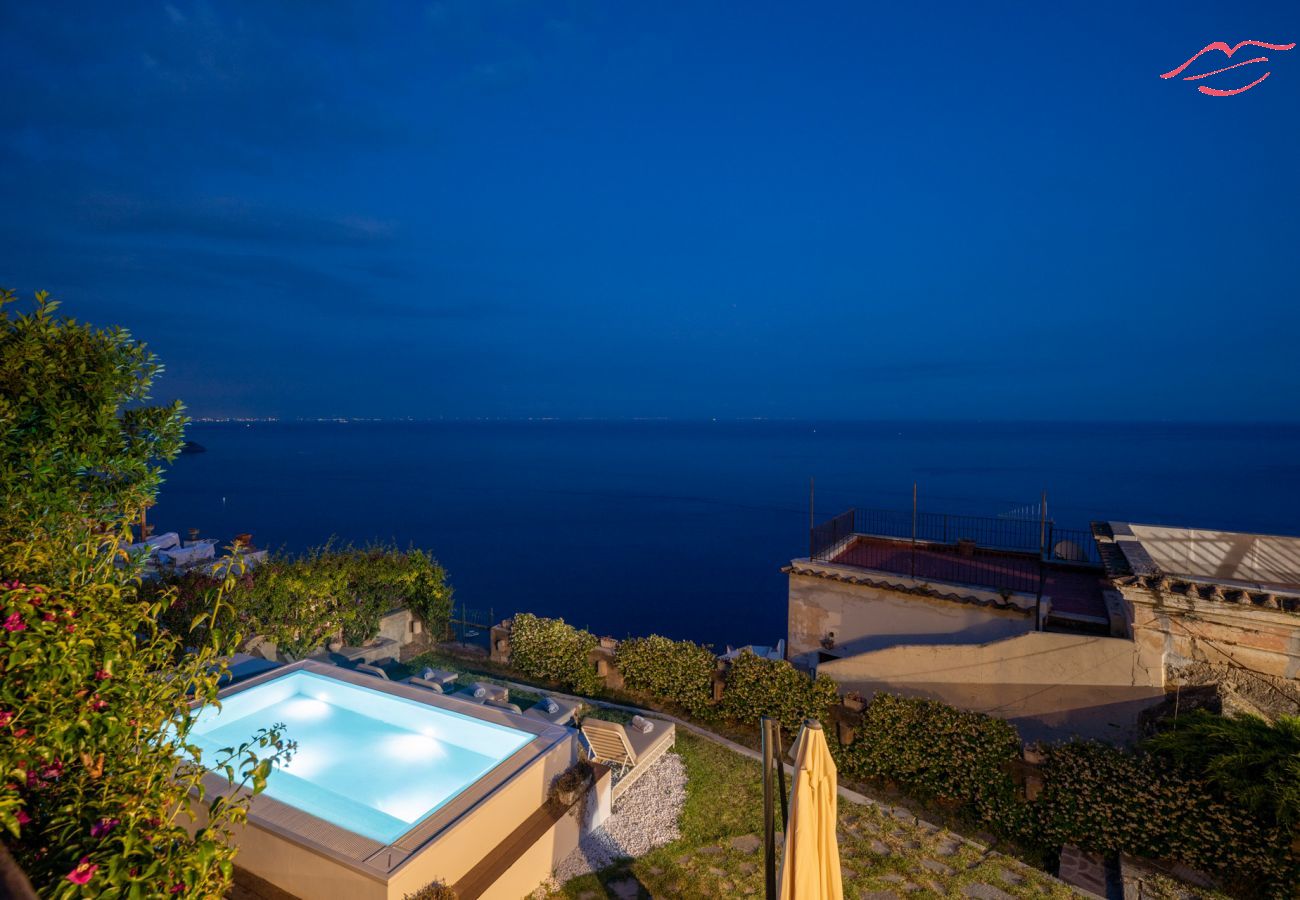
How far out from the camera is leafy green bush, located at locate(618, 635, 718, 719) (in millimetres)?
10078

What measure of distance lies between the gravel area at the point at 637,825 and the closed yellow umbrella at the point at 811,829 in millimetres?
3216

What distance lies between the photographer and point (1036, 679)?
9961mm

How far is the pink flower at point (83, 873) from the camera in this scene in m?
1.86

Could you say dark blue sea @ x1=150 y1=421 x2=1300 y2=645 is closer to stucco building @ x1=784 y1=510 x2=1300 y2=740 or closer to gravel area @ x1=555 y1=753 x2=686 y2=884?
stucco building @ x1=784 y1=510 x2=1300 y2=740

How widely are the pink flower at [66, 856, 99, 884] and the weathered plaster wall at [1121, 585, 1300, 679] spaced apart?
11.3 meters

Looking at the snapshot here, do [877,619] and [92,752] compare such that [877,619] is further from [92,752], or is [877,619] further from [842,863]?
[92,752]

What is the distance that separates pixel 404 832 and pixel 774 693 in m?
5.44

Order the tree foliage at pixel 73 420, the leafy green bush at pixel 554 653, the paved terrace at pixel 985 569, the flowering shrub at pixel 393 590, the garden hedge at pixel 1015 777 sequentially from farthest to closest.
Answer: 1. the flowering shrub at pixel 393 590
2. the paved terrace at pixel 985 569
3. the leafy green bush at pixel 554 653
4. the garden hedge at pixel 1015 777
5. the tree foliage at pixel 73 420

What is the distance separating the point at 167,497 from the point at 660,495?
166 ft

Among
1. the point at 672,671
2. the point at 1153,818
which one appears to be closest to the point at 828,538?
the point at 672,671

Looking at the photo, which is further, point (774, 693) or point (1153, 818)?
point (774, 693)

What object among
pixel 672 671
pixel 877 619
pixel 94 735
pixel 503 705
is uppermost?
pixel 94 735

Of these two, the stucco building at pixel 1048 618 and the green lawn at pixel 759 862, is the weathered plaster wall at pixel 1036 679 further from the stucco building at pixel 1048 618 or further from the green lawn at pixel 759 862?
the green lawn at pixel 759 862

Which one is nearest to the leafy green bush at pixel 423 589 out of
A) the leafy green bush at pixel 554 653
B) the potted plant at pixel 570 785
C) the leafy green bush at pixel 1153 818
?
the leafy green bush at pixel 554 653
